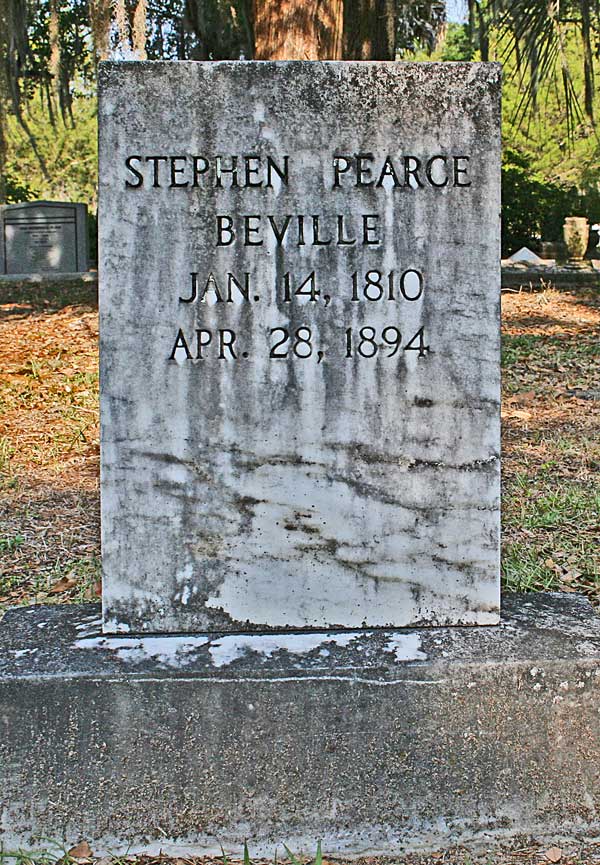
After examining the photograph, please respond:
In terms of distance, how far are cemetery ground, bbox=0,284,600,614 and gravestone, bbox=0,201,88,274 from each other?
12.7ft

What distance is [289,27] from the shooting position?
6.80m

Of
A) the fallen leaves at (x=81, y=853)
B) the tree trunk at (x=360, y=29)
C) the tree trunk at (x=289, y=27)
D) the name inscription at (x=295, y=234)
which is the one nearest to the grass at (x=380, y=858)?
the fallen leaves at (x=81, y=853)

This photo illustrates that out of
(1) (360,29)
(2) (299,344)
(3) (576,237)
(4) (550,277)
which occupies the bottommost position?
(2) (299,344)

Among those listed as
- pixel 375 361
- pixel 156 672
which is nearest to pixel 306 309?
pixel 375 361

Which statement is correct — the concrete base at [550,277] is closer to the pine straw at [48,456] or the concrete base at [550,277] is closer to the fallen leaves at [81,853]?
the pine straw at [48,456]

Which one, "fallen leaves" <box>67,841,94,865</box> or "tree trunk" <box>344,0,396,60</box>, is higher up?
"tree trunk" <box>344,0,396,60</box>

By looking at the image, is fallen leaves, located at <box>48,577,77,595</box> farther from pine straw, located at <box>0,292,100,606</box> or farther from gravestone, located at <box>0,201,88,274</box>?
gravestone, located at <box>0,201,88,274</box>

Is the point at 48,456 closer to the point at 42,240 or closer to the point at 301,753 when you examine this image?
the point at 301,753

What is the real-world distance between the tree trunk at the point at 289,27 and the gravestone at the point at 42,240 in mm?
8672

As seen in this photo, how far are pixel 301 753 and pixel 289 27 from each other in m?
5.53

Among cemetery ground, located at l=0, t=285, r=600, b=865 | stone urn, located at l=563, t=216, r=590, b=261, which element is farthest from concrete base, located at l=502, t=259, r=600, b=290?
stone urn, located at l=563, t=216, r=590, b=261

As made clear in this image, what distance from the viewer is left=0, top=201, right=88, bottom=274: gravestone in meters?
15.0

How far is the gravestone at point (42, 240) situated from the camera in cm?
1498

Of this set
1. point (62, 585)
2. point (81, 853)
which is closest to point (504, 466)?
point (62, 585)
